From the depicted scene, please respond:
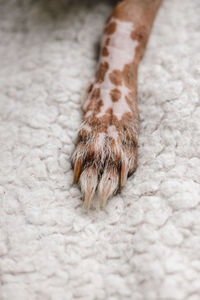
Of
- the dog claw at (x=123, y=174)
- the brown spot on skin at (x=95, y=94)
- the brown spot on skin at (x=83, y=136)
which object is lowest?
the dog claw at (x=123, y=174)

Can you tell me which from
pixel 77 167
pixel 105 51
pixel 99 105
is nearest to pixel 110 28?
pixel 105 51

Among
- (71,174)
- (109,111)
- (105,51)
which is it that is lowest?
(71,174)

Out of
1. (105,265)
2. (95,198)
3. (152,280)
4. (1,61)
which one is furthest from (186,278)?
(1,61)

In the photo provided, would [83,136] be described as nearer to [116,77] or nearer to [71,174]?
[71,174]

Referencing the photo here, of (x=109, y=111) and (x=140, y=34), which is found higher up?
(x=140, y=34)

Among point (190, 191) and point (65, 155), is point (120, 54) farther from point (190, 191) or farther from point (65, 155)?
point (190, 191)

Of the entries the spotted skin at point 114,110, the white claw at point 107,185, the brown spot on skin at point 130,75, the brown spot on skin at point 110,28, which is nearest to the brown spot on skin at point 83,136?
the spotted skin at point 114,110

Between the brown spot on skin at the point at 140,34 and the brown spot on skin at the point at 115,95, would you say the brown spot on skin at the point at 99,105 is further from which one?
the brown spot on skin at the point at 140,34

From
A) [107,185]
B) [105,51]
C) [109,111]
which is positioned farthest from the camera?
[105,51]
